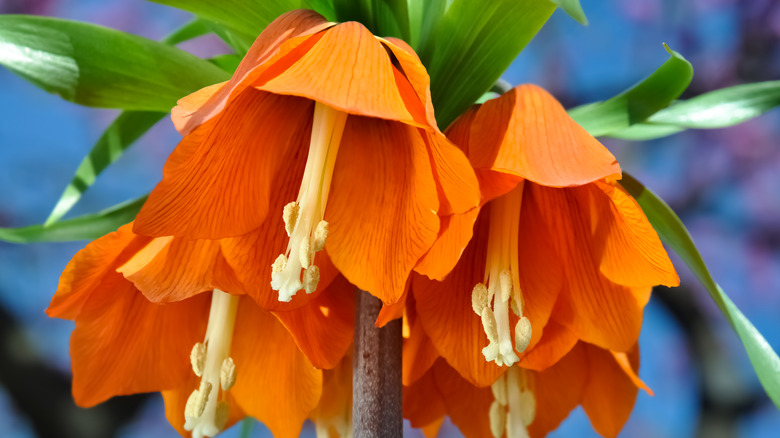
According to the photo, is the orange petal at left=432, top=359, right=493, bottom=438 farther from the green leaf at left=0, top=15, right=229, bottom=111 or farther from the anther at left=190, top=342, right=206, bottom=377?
the green leaf at left=0, top=15, right=229, bottom=111

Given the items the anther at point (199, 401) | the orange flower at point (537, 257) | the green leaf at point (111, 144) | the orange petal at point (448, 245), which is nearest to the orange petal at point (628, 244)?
the orange flower at point (537, 257)

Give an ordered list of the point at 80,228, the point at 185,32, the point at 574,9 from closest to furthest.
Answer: the point at 574,9 → the point at 80,228 → the point at 185,32

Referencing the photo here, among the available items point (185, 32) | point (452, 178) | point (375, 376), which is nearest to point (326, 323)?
point (375, 376)

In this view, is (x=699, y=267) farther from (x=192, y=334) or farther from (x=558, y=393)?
(x=192, y=334)

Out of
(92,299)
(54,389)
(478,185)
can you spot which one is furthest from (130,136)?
(54,389)

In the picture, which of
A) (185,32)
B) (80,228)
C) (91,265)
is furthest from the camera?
(185,32)

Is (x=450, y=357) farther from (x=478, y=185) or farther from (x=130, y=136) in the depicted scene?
(x=130, y=136)

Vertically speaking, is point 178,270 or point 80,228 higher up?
point 178,270
